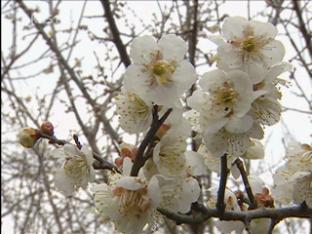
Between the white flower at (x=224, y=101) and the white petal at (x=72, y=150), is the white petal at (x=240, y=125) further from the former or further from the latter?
the white petal at (x=72, y=150)

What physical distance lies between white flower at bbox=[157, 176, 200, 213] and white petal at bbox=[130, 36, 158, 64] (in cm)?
32

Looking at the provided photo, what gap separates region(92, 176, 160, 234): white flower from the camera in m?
1.33

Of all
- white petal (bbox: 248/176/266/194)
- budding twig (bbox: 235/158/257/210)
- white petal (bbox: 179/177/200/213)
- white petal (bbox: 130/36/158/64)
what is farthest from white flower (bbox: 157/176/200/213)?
white petal (bbox: 248/176/266/194)

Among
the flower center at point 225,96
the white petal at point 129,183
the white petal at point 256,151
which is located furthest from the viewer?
the white petal at point 256,151

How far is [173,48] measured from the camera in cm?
144

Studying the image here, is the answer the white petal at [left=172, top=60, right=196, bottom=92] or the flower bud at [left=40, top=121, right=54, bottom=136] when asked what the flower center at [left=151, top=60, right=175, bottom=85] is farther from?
the flower bud at [left=40, top=121, right=54, bottom=136]

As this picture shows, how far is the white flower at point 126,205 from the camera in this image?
133 centimetres

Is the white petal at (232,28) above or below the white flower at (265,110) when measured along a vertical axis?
above

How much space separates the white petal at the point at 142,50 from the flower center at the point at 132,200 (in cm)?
33

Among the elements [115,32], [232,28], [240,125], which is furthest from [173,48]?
[115,32]

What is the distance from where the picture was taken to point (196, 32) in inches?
158

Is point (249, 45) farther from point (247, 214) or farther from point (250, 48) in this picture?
point (247, 214)

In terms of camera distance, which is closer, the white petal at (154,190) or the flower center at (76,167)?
the white petal at (154,190)

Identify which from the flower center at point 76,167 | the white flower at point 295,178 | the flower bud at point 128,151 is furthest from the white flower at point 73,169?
the white flower at point 295,178
